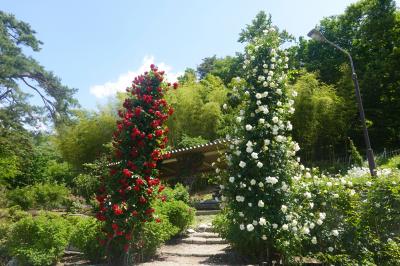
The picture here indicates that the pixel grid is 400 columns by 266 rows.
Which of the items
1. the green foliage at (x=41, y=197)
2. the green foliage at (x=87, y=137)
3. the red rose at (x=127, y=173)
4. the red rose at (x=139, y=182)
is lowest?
the red rose at (x=139, y=182)

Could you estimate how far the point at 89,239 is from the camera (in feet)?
21.4

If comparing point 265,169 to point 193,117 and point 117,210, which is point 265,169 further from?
point 193,117

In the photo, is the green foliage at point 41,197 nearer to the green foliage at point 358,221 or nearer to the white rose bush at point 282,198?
the white rose bush at point 282,198

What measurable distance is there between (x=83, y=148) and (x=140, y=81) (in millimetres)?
14134

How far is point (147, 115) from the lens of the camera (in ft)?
21.7

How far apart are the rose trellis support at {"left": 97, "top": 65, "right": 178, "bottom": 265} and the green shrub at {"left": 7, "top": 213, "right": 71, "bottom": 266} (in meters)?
0.88

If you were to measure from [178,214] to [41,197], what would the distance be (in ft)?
31.5

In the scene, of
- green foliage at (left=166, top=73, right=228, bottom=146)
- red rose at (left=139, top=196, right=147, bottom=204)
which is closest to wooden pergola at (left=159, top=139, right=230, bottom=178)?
green foliage at (left=166, top=73, right=228, bottom=146)

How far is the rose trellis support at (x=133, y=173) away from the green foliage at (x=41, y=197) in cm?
909

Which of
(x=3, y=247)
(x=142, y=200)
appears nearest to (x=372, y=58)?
(x=142, y=200)

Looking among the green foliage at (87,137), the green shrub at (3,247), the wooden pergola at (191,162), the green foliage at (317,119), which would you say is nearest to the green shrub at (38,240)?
the green shrub at (3,247)

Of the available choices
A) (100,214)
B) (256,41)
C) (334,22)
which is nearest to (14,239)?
(100,214)

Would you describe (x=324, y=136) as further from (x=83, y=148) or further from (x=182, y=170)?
(x=83, y=148)

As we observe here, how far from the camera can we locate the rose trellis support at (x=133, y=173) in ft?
20.2
